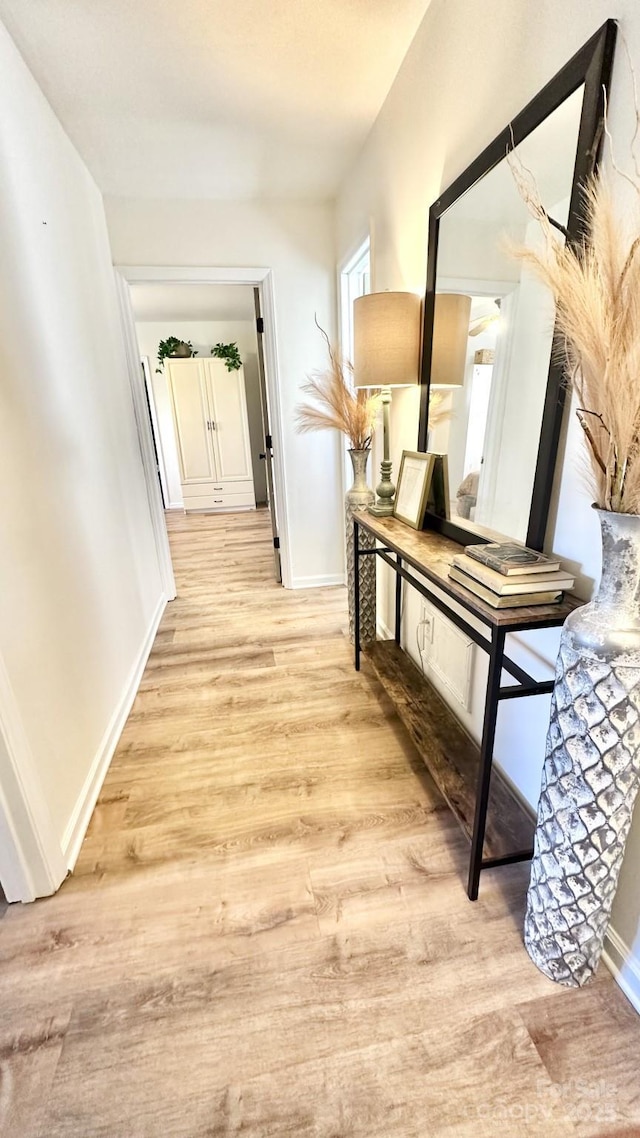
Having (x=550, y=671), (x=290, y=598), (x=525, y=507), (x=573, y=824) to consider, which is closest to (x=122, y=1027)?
(x=573, y=824)

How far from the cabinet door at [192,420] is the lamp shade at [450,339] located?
481 cm

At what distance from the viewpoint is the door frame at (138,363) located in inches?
112

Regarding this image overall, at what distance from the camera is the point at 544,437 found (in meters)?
1.12

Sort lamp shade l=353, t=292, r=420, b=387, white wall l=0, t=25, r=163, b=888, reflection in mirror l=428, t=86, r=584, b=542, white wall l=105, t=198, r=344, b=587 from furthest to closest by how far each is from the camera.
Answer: white wall l=105, t=198, r=344, b=587
lamp shade l=353, t=292, r=420, b=387
white wall l=0, t=25, r=163, b=888
reflection in mirror l=428, t=86, r=584, b=542

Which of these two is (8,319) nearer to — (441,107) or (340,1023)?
(441,107)

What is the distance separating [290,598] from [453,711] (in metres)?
1.80

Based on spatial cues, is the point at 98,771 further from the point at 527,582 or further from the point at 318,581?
the point at 318,581

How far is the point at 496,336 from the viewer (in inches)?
51.1

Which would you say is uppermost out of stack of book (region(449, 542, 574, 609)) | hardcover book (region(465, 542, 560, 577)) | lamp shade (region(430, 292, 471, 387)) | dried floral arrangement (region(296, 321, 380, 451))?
lamp shade (region(430, 292, 471, 387))

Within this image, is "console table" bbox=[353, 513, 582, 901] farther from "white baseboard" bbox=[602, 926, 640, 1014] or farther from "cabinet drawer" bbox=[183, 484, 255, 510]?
"cabinet drawer" bbox=[183, 484, 255, 510]

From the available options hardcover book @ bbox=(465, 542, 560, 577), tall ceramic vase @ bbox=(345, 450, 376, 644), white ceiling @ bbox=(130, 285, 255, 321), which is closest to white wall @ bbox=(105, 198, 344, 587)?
tall ceramic vase @ bbox=(345, 450, 376, 644)

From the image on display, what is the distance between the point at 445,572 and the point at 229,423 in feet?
17.8

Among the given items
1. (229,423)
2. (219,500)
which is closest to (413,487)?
(229,423)

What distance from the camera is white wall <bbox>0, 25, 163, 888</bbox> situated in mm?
1326
